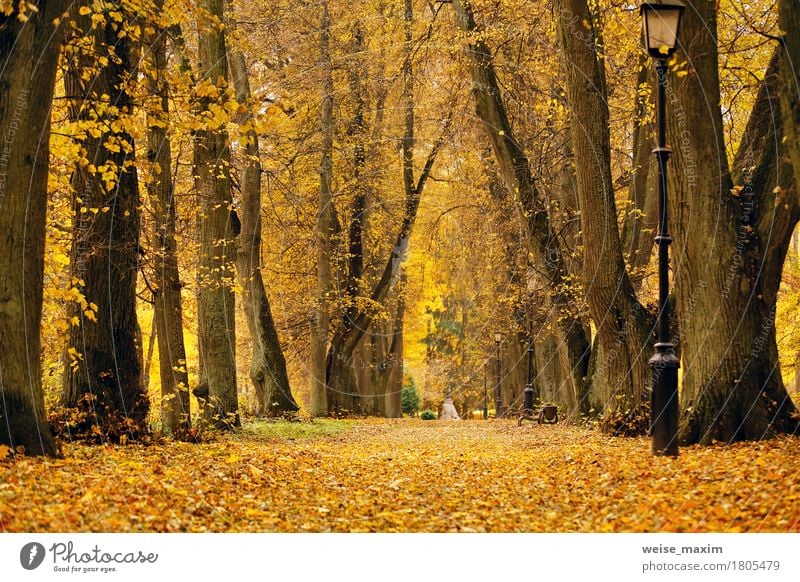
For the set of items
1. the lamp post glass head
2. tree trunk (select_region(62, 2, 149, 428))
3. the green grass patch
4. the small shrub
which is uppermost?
the lamp post glass head

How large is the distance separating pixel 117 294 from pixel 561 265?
9992 millimetres

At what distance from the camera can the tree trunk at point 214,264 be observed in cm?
1469

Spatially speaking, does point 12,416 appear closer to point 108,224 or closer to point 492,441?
point 108,224

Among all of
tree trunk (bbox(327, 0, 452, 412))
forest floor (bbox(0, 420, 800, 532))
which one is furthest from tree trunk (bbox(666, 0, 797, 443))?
tree trunk (bbox(327, 0, 452, 412))

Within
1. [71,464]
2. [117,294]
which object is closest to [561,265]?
[117,294]

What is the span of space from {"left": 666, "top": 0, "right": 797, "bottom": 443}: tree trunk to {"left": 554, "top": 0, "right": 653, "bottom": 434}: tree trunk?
8.05 ft

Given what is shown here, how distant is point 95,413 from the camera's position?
34.7 ft

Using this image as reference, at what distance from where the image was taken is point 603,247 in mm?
13336

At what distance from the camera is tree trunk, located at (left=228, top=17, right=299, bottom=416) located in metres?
18.2

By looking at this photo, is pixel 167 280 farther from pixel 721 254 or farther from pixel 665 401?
pixel 721 254

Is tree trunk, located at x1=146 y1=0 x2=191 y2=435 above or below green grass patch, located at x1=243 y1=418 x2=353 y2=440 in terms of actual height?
above

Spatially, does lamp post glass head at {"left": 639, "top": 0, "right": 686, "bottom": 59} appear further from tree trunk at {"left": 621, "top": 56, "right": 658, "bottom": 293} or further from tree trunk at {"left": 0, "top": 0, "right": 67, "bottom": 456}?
tree trunk at {"left": 621, "top": 56, "right": 658, "bottom": 293}

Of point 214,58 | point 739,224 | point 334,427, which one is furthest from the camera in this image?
point 334,427

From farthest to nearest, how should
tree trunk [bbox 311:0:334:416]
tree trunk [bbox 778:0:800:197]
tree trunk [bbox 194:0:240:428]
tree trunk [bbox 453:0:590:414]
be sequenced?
tree trunk [bbox 311:0:334:416]
tree trunk [bbox 453:0:590:414]
tree trunk [bbox 194:0:240:428]
tree trunk [bbox 778:0:800:197]
